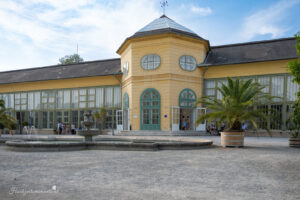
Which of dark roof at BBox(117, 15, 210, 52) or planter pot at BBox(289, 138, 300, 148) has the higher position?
dark roof at BBox(117, 15, 210, 52)

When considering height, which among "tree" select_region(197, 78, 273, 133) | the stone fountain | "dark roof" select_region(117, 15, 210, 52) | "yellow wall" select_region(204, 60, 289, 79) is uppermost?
"dark roof" select_region(117, 15, 210, 52)

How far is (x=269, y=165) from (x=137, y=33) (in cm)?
1736

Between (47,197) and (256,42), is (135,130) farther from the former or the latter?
(47,197)

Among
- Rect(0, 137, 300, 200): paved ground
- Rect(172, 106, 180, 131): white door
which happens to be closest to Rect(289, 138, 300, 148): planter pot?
Rect(0, 137, 300, 200): paved ground

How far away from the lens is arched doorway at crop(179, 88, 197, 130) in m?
21.3

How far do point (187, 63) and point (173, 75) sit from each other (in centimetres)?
171

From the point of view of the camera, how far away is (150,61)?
21438mm

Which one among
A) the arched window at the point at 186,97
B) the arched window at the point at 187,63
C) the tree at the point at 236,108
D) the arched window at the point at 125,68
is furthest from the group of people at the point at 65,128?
the tree at the point at 236,108

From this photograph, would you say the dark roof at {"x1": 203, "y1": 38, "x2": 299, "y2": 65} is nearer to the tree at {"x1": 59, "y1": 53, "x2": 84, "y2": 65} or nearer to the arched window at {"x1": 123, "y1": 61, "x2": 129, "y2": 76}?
the arched window at {"x1": 123, "y1": 61, "x2": 129, "y2": 76}

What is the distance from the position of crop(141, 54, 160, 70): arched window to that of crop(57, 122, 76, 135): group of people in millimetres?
8973

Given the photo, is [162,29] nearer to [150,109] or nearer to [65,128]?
[150,109]

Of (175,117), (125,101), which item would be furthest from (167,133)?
(125,101)

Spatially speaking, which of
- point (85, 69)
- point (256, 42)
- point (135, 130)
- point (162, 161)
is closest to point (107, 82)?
point (85, 69)

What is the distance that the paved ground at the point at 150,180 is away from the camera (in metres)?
4.19
